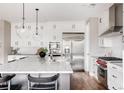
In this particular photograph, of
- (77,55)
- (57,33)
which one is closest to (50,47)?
(57,33)

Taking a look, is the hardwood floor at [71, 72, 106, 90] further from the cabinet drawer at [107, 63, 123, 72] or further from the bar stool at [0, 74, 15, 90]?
the bar stool at [0, 74, 15, 90]

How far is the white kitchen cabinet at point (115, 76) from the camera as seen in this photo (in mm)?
3150

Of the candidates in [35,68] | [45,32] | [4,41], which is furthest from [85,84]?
[4,41]

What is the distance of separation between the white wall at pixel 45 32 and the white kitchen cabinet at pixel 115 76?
3.99 meters

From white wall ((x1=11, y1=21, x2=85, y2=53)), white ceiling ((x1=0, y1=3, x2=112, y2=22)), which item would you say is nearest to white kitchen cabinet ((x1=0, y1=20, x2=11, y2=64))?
white wall ((x1=11, y1=21, x2=85, y2=53))

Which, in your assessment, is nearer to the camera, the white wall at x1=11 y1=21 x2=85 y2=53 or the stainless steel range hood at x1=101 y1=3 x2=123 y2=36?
the stainless steel range hood at x1=101 y1=3 x2=123 y2=36

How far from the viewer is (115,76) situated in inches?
137

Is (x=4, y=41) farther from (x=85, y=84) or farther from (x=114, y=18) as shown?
(x=114, y=18)

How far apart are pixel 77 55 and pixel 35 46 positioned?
2.20m

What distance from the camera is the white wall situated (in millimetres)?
7621

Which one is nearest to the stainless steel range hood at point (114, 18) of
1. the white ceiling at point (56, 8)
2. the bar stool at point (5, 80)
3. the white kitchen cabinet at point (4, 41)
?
the white ceiling at point (56, 8)

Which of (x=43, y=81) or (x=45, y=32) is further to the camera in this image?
(x=45, y=32)

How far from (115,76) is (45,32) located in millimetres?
5035

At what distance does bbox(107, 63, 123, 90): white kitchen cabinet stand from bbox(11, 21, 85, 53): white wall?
3990 mm
